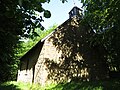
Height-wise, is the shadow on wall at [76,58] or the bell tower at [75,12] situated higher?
the bell tower at [75,12]

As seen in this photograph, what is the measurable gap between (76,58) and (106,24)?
4.90 metres

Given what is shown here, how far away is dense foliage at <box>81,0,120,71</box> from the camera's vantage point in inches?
809

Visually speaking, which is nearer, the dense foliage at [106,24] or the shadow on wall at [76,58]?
the dense foliage at [106,24]

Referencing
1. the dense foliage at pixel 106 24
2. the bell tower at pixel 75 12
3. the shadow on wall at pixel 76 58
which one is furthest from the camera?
the bell tower at pixel 75 12

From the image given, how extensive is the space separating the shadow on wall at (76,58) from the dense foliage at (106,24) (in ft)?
3.95

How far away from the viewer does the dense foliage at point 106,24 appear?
67.4 ft

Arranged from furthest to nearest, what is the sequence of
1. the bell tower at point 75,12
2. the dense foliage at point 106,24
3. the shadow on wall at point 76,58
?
the bell tower at point 75,12, the shadow on wall at point 76,58, the dense foliage at point 106,24

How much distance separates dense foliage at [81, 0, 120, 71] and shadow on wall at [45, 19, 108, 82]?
1203 mm

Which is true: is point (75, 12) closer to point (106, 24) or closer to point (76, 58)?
point (106, 24)

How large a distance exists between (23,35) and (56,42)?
16276mm

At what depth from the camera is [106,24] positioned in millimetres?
22156

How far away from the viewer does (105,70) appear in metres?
24.2

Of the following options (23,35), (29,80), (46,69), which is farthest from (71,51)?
(23,35)

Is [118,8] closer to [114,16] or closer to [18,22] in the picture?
[114,16]
